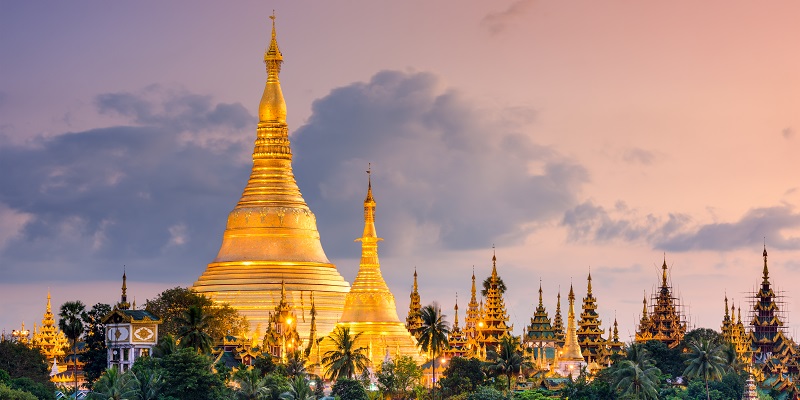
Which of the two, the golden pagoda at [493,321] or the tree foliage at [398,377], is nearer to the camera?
the tree foliage at [398,377]

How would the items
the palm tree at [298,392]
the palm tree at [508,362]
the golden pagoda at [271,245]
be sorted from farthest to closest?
the golden pagoda at [271,245]
the palm tree at [508,362]
the palm tree at [298,392]

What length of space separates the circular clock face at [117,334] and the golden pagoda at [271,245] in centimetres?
2505

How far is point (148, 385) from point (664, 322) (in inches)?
2757

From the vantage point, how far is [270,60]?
155750 mm

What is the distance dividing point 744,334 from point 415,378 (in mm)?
48801

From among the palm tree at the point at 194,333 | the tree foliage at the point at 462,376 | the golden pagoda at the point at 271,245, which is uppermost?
the golden pagoda at the point at 271,245

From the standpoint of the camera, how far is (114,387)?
320 feet

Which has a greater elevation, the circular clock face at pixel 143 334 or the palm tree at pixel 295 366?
the circular clock face at pixel 143 334

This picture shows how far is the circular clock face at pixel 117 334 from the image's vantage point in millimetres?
119188

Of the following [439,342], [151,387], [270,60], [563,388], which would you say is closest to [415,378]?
[439,342]

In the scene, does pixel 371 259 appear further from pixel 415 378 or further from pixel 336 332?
pixel 415 378

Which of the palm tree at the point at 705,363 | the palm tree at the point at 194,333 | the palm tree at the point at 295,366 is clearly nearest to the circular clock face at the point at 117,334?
the palm tree at the point at 194,333

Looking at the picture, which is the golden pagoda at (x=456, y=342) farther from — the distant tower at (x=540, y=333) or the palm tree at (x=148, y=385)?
the palm tree at (x=148, y=385)

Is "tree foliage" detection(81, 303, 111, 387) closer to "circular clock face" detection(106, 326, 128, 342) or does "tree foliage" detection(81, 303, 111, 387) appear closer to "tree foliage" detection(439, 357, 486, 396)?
"circular clock face" detection(106, 326, 128, 342)
